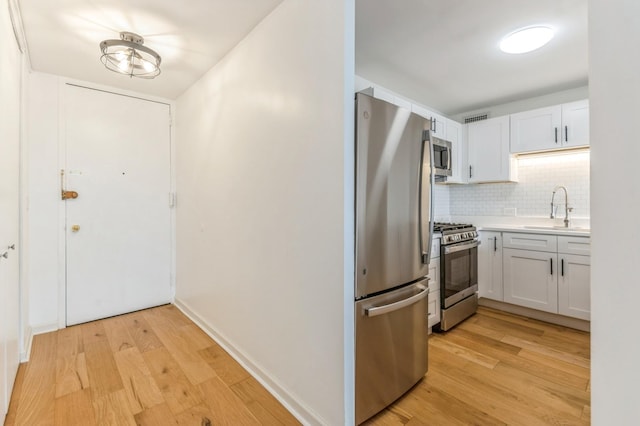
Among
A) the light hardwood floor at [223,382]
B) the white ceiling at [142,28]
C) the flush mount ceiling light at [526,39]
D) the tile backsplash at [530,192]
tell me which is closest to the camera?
the light hardwood floor at [223,382]

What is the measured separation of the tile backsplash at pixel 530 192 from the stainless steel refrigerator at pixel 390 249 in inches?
95.3

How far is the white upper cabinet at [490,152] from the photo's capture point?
3.52 metres

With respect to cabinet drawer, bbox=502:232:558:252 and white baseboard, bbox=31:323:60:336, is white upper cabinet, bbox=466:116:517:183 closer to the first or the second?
cabinet drawer, bbox=502:232:558:252

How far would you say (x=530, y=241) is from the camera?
3.10 m

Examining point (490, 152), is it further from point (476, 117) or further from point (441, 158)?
point (441, 158)

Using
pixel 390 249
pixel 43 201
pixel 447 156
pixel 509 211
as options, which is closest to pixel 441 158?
pixel 447 156

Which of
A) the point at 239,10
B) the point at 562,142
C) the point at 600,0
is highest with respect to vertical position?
the point at 239,10

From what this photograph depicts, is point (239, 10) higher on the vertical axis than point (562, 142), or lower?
higher

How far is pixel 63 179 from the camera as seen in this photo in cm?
285

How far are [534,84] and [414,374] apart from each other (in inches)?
130

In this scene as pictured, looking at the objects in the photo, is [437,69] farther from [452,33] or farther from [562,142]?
[562,142]

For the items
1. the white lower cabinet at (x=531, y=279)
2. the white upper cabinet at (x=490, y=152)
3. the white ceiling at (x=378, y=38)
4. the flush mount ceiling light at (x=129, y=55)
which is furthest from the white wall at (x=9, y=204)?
the white upper cabinet at (x=490, y=152)

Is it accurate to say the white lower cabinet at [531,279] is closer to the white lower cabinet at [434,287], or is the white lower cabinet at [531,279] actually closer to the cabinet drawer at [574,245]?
the cabinet drawer at [574,245]

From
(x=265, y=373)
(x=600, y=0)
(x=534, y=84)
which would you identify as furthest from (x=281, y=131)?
(x=534, y=84)
